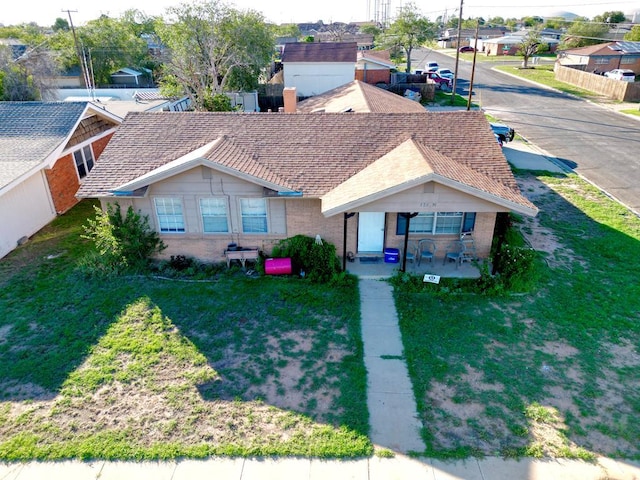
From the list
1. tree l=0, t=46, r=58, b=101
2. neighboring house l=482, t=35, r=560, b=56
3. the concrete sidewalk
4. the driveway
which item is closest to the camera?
the concrete sidewalk

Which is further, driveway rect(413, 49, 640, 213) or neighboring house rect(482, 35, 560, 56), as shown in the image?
neighboring house rect(482, 35, 560, 56)

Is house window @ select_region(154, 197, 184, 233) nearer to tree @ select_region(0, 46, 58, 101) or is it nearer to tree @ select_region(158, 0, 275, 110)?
tree @ select_region(158, 0, 275, 110)

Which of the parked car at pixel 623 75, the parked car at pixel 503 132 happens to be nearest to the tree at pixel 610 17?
the parked car at pixel 623 75

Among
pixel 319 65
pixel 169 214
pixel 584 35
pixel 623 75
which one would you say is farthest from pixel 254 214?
pixel 584 35

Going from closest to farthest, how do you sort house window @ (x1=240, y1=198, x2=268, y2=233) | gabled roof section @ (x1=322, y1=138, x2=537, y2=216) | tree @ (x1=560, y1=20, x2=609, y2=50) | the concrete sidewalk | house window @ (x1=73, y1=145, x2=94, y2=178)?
the concrete sidewalk
gabled roof section @ (x1=322, y1=138, x2=537, y2=216)
house window @ (x1=240, y1=198, x2=268, y2=233)
house window @ (x1=73, y1=145, x2=94, y2=178)
tree @ (x1=560, y1=20, x2=609, y2=50)

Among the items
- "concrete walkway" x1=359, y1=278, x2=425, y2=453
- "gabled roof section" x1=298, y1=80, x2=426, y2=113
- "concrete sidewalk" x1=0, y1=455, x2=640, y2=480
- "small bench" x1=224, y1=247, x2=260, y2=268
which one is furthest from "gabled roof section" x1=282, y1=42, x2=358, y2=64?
"concrete sidewalk" x1=0, y1=455, x2=640, y2=480

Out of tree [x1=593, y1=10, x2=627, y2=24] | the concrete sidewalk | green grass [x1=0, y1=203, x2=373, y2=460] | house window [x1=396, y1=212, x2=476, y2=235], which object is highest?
tree [x1=593, y1=10, x2=627, y2=24]

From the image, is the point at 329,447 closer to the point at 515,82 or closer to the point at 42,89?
the point at 42,89
